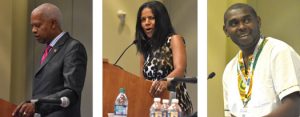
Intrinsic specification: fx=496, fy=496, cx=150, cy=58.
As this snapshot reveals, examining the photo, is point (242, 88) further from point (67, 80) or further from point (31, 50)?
point (31, 50)

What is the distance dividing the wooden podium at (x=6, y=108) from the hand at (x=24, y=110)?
0.03 m

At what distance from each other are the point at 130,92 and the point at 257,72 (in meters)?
0.50

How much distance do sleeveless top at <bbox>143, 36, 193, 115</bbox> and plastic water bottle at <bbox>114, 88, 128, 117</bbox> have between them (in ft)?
0.37

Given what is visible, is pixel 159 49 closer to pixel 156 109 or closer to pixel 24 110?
pixel 156 109

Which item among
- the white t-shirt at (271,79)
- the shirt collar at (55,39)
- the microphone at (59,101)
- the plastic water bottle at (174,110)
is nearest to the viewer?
the white t-shirt at (271,79)

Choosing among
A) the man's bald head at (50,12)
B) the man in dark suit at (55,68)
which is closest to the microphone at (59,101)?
the man in dark suit at (55,68)

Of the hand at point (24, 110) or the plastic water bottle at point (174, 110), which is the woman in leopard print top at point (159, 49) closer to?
the plastic water bottle at point (174, 110)

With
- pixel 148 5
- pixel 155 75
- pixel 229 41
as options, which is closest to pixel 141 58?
pixel 155 75

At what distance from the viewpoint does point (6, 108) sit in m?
2.10

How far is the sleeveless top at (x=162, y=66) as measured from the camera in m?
1.83

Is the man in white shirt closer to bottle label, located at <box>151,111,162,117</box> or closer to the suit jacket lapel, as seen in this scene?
bottle label, located at <box>151,111,162,117</box>

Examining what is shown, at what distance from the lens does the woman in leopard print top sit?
1834 mm

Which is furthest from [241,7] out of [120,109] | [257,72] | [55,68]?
[55,68]

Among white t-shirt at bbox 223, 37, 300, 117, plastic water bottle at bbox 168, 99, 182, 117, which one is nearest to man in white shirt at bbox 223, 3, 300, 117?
white t-shirt at bbox 223, 37, 300, 117
